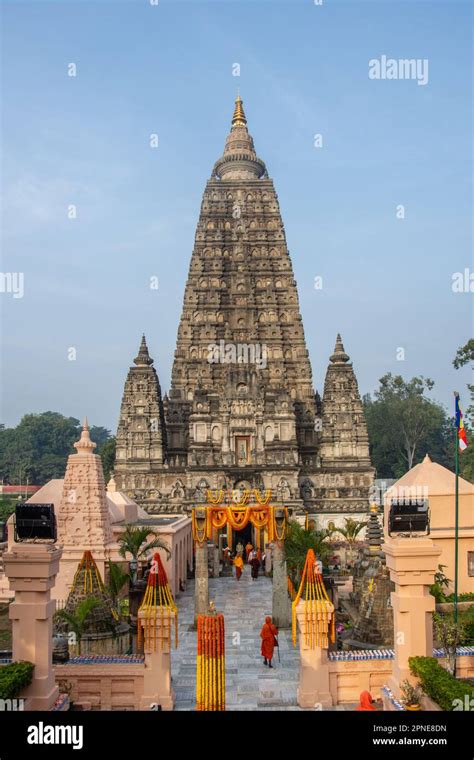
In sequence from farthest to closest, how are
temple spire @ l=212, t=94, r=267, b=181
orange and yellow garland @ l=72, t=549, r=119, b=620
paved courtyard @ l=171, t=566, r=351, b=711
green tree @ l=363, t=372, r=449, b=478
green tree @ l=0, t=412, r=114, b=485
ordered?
green tree @ l=0, t=412, r=114, b=485 < green tree @ l=363, t=372, r=449, b=478 < temple spire @ l=212, t=94, r=267, b=181 < orange and yellow garland @ l=72, t=549, r=119, b=620 < paved courtyard @ l=171, t=566, r=351, b=711

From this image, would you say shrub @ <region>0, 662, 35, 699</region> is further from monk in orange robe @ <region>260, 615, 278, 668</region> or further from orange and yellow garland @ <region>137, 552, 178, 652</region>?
monk in orange robe @ <region>260, 615, 278, 668</region>

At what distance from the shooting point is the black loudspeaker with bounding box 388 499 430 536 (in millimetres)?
12422

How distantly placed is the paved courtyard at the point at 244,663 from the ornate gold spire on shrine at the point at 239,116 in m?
50.2

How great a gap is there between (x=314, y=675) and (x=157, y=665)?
347 cm

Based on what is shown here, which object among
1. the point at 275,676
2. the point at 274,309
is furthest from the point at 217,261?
the point at 275,676

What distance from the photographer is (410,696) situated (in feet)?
39.4

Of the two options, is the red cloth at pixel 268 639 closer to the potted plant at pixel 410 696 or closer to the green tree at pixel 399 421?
the potted plant at pixel 410 696

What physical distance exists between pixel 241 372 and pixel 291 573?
25.7 m

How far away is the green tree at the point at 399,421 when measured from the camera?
83312 mm

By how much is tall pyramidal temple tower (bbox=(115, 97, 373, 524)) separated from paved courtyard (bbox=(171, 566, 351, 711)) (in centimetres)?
1874

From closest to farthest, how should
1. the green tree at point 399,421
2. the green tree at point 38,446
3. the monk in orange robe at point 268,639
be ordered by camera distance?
the monk in orange robe at point 268,639 < the green tree at point 399,421 < the green tree at point 38,446

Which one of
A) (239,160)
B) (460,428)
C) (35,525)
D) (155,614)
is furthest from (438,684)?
(239,160)

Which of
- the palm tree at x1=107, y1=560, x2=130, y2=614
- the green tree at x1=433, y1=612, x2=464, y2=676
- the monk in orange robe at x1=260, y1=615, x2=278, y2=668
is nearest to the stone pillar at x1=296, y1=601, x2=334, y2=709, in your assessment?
the green tree at x1=433, y1=612, x2=464, y2=676

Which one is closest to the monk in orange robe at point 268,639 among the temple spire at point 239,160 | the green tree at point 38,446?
the temple spire at point 239,160
